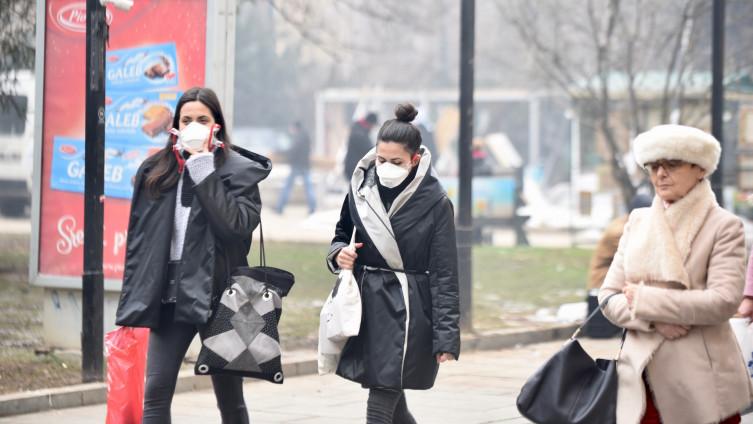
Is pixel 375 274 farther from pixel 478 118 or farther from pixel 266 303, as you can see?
pixel 478 118

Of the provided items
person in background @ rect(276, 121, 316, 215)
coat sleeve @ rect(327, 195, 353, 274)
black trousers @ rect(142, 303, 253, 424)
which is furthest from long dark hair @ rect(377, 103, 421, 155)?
person in background @ rect(276, 121, 316, 215)

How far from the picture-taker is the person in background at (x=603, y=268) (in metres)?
12.4

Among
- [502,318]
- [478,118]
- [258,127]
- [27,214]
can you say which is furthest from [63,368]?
[258,127]

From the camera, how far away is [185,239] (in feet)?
19.8

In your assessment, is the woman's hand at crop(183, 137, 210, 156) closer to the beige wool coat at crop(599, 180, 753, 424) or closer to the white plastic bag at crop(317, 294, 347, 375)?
the white plastic bag at crop(317, 294, 347, 375)

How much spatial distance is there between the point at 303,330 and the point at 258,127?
44.9m

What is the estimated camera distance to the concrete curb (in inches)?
331

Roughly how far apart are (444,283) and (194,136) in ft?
4.00

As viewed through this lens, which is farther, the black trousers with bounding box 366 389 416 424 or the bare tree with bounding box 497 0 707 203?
the bare tree with bounding box 497 0 707 203

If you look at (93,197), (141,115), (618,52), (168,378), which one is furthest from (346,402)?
(618,52)

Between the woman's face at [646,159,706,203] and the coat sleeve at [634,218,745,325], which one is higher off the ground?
the woman's face at [646,159,706,203]

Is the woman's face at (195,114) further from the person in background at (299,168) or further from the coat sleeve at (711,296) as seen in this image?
the person in background at (299,168)

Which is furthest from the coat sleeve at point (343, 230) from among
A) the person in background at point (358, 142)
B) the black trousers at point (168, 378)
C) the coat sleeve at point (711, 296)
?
the person in background at point (358, 142)

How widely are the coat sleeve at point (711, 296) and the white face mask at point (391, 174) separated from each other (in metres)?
1.38
